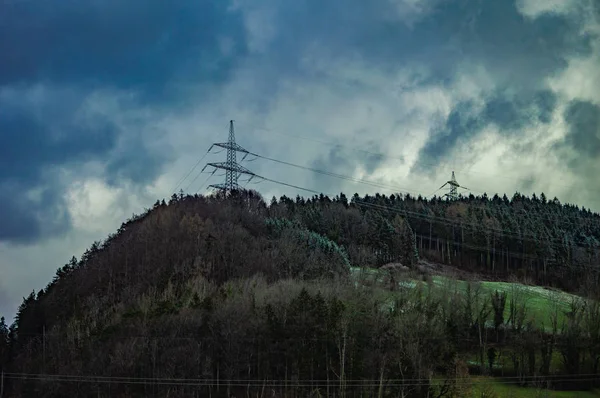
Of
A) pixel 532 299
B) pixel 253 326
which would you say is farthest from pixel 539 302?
pixel 253 326

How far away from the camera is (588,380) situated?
82.1 m

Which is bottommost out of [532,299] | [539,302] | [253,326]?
[253,326]

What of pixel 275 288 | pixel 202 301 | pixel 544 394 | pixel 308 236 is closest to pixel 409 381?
pixel 544 394

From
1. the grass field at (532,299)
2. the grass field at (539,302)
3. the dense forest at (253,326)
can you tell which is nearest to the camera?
the dense forest at (253,326)

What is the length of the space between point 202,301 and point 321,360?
21.6 m

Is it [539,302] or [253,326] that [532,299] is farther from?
[253,326]

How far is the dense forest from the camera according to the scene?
74000 mm

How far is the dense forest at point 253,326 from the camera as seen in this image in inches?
2913

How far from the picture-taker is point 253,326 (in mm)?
78750

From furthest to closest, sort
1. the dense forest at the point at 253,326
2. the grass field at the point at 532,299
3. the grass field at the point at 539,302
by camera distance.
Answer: the grass field at the point at 539,302
the grass field at the point at 532,299
the dense forest at the point at 253,326

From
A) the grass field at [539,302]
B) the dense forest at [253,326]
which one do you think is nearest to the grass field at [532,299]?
the grass field at [539,302]

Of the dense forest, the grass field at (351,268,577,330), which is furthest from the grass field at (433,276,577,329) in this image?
the dense forest

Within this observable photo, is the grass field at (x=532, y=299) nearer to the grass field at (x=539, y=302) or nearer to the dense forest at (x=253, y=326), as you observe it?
the grass field at (x=539, y=302)

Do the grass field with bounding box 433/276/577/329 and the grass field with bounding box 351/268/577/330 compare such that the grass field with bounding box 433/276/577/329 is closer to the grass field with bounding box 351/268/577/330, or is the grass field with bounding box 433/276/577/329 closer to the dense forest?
the grass field with bounding box 351/268/577/330
